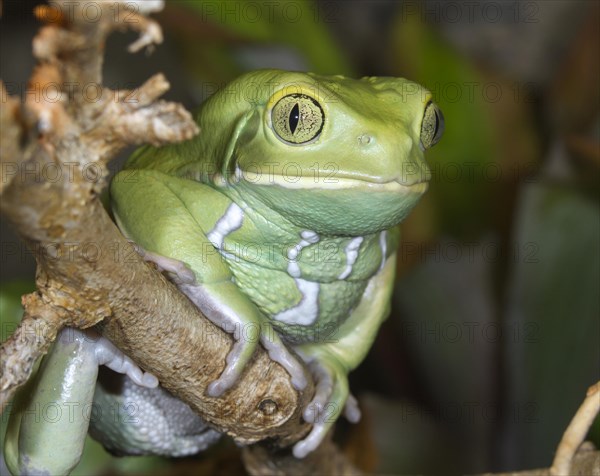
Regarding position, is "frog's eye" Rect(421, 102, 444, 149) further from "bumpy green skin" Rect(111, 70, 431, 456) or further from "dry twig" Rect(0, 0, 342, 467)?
"dry twig" Rect(0, 0, 342, 467)

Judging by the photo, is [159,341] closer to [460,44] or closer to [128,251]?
[128,251]

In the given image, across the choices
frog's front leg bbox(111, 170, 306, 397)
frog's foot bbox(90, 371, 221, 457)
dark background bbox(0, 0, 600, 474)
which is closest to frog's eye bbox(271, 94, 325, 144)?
frog's front leg bbox(111, 170, 306, 397)

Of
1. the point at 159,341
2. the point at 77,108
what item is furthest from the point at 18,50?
the point at 77,108

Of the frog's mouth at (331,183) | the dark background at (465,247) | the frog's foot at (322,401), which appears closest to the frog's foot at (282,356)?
the frog's foot at (322,401)

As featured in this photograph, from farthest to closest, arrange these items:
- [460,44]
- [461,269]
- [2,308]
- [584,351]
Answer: [460,44], [461,269], [584,351], [2,308]

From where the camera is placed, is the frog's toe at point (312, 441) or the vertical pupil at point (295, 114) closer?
the vertical pupil at point (295, 114)

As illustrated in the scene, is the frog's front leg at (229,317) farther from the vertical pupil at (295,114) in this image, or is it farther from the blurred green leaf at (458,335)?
the blurred green leaf at (458,335)

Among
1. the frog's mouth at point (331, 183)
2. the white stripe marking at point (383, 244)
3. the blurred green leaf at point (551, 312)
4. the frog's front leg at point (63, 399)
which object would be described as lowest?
the blurred green leaf at point (551, 312)

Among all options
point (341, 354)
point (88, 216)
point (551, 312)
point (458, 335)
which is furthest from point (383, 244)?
point (458, 335)
